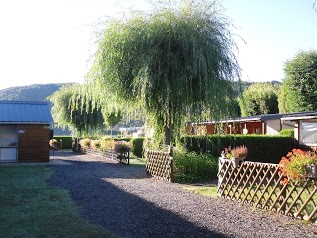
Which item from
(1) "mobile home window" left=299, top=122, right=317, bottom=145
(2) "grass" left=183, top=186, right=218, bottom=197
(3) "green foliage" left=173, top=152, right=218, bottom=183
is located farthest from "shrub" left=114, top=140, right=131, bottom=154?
(2) "grass" left=183, top=186, right=218, bottom=197

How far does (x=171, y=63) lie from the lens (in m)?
12.6

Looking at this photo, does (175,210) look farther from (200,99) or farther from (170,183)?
(200,99)

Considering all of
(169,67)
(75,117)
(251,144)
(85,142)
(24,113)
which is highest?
(169,67)

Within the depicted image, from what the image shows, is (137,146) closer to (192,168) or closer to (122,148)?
(122,148)

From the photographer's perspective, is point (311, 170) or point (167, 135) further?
point (167, 135)

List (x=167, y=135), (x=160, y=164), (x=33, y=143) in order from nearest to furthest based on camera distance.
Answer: (x=160, y=164), (x=167, y=135), (x=33, y=143)

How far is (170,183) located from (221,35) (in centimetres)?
561

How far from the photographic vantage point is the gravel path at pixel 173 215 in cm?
614

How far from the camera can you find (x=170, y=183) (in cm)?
1250

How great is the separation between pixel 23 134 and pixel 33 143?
75cm

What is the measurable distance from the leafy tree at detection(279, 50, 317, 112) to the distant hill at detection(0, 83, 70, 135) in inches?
2935

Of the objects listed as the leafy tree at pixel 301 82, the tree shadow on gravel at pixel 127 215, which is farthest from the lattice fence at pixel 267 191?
the leafy tree at pixel 301 82

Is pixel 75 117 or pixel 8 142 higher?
pixel 75 117

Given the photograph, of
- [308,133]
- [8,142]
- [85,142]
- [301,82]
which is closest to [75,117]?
[85,142]
